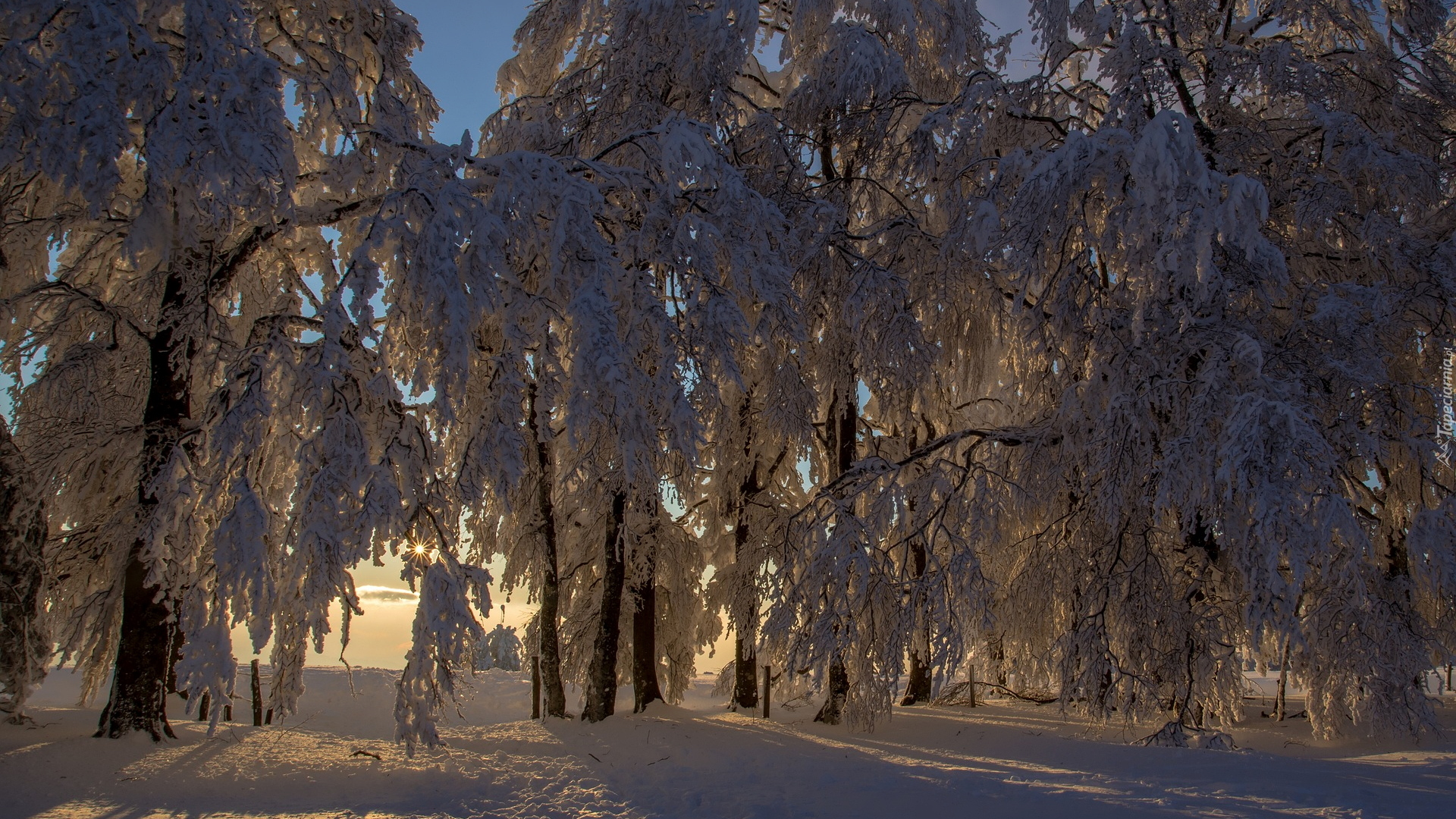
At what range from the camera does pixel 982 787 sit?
6242 mm

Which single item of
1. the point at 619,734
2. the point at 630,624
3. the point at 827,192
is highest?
the point at 827,192

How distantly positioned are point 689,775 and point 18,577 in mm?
5733

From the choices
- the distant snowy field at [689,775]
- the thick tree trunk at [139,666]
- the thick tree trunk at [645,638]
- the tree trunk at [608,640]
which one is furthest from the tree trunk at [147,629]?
the thick tree trunk at [645,638]

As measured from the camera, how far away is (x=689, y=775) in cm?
723

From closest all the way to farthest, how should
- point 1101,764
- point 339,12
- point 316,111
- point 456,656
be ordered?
point 456,656, point 1101,764, point 316,111, point 339,12

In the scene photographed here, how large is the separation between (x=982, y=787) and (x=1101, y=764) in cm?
195

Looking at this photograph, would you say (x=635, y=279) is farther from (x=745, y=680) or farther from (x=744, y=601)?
(x=745, y=680)

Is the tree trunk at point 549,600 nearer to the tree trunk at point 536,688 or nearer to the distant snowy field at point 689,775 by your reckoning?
the distant snowy field at point 689,775

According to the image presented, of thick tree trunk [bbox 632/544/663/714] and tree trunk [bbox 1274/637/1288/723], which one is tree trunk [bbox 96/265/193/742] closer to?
thick tree trunk [bbox 632/544/663/714]

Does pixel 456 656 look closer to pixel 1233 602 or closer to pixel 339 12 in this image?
pixel 339 12

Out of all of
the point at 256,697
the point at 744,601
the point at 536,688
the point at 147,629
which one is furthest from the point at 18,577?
the point at 744,601

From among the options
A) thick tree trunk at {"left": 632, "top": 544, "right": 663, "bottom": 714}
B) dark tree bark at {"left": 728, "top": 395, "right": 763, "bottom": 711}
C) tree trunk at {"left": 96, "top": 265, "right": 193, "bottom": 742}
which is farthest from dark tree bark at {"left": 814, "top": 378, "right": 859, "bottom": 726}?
tree trunk at {"left": 96, "top": 265, "right": 193, "bottom": 742}

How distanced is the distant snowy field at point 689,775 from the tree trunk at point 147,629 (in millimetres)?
219

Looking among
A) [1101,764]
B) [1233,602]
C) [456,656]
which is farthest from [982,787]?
[1233,602]
